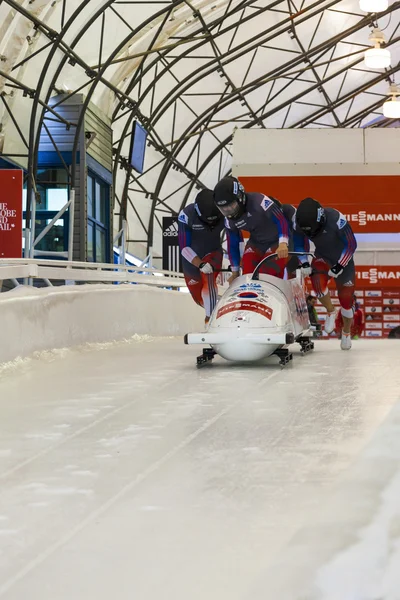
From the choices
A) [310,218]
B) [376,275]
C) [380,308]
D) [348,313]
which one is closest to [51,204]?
[376,275]

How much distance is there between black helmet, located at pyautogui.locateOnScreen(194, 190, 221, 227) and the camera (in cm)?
759

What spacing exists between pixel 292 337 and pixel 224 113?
687 inches

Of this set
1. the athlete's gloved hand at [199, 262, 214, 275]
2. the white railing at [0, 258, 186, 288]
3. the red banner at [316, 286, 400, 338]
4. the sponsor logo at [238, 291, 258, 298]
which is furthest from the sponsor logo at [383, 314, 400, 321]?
the sponsor logo at [238, 291, 258, 298]

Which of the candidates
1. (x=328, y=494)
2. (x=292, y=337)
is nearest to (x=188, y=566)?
(x=328, y=494)

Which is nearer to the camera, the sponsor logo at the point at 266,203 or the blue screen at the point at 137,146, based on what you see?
the sponsor logo at the point at 266,203

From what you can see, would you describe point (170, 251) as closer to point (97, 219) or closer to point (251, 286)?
point (97, 219)

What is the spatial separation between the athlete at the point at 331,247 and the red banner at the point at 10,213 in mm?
2708

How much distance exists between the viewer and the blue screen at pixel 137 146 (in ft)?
57.1

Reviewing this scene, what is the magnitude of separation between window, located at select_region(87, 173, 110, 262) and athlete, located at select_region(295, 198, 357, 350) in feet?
32.3

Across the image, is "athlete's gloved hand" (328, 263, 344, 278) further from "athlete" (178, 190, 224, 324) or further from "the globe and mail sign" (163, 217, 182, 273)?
"the globe and mail sign" (163, 217, 182, 273)

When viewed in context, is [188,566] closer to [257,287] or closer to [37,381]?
[37,381]

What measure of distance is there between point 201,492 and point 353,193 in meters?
11.3

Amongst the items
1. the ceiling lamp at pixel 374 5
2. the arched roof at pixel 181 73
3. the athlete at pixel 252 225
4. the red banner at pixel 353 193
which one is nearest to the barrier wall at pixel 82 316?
the athlete at pixel 252 225

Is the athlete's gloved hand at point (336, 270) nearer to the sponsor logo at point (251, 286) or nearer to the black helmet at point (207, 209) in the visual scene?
the black helmet at point (207, 209)
